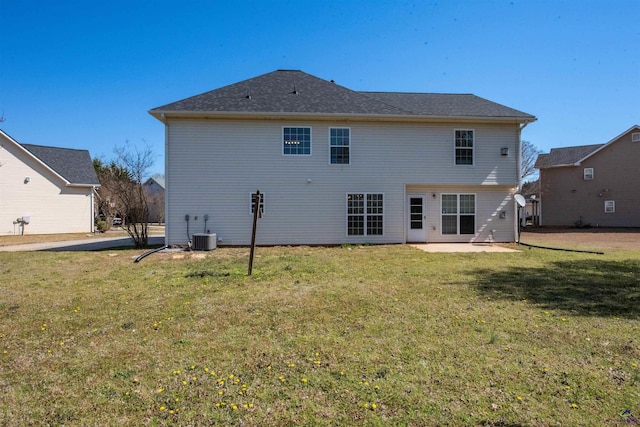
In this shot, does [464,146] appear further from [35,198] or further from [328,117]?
[35,198]

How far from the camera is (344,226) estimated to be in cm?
1388

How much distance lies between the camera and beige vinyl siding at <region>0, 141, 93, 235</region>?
20.0 meters

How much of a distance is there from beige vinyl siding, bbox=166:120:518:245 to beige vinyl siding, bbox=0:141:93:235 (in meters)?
13.5

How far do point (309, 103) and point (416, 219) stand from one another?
6.39 m

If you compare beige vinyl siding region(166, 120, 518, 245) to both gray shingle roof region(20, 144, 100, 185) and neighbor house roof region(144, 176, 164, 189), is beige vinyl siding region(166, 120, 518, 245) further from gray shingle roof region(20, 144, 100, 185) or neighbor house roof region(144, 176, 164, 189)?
neighbor house roof region(144, 176, 164, 189)

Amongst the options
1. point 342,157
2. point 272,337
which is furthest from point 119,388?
point 342,157

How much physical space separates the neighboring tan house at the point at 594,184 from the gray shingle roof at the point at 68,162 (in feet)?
112

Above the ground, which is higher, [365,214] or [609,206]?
[609,206]

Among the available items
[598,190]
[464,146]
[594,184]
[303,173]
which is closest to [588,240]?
[464,146]

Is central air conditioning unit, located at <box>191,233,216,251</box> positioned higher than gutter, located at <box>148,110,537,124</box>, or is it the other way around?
gutter, located at <box>148,110,537,124</box>

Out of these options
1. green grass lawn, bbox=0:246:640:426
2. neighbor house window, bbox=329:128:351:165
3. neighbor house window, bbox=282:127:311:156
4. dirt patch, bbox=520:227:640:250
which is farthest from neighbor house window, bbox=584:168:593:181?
neighbor house window, bbox=282:127:311:156

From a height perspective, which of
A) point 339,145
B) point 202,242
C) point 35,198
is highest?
point 339,145

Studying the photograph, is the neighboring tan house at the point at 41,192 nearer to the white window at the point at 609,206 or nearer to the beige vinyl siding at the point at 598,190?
the beige vinyl siding at the point at 598,190

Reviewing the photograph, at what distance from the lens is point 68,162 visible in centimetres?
2420
